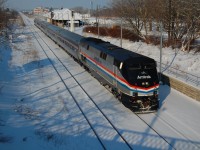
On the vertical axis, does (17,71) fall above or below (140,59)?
below

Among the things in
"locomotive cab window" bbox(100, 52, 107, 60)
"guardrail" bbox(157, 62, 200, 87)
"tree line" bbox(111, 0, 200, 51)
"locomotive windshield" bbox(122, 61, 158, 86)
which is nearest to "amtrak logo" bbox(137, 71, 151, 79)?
"locomotive windshield" bbox(122, 61, 158, 86)

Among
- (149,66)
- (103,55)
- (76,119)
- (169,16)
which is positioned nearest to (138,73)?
(149,66)

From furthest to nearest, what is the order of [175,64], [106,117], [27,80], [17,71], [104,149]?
1. [17,71]
2. [175,64]
3. [27,80]
4. [106,117]
5. [104,149]

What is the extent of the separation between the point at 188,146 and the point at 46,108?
9.44m

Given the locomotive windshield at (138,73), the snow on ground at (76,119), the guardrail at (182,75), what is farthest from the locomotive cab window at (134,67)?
the guardrail at (182,75)

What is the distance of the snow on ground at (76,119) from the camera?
14.6 m

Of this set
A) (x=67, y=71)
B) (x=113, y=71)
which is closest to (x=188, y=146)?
(x=113, y=71)

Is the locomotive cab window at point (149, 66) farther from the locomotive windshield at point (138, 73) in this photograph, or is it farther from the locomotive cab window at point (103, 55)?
the locomotive cab window at point (103, 55)

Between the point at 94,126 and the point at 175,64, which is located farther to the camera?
the point at 175,64

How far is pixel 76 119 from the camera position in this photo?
17.6 meters

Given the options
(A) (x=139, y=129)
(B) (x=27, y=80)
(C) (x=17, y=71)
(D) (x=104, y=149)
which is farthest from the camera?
(C) (x=17, y=71)

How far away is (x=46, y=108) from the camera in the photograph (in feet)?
64.8

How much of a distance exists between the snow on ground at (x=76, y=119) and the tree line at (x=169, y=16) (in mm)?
9233

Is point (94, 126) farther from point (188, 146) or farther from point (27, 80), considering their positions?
point (27, 80)
